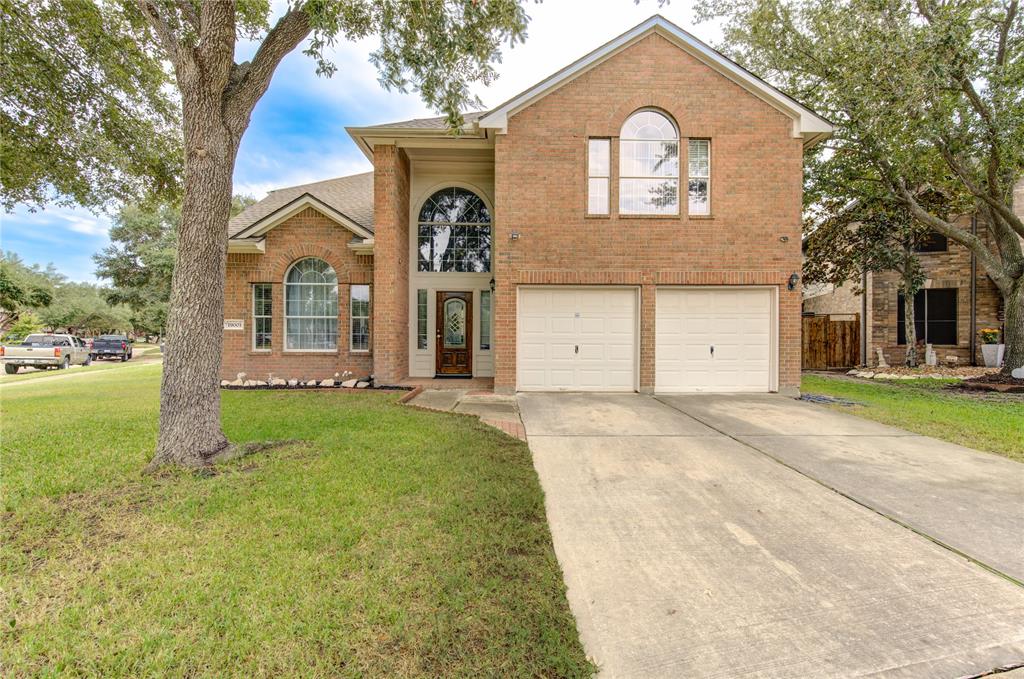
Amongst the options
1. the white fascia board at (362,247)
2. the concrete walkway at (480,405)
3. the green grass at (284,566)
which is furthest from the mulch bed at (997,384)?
the white fascia board at (362,247)

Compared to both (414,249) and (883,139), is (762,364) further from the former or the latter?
(414,249)

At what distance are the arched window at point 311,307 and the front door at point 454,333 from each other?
2732mm

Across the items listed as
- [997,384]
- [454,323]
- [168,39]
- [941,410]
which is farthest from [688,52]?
[997,384]

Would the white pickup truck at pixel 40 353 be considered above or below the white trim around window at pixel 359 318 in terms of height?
below

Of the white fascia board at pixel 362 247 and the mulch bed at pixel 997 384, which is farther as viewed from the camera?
the white fascia board at pixel 362 247

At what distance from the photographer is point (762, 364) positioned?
959 centimetres

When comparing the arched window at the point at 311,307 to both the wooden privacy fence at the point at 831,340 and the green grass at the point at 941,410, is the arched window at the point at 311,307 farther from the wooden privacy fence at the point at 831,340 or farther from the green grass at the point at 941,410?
the wooden privacy fence at the point at 831,340

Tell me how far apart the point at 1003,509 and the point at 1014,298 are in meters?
12.4

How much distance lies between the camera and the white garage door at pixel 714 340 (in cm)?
953

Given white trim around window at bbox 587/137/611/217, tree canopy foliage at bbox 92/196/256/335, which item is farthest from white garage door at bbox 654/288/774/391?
tree canopy foliage at bbox 92/196/256/335

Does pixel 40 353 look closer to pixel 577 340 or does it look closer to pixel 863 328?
pixel 577 340

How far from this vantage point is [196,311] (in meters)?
4.60

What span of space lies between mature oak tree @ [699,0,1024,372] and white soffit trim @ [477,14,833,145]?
1.82 metres

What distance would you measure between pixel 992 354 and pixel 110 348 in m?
41.7
